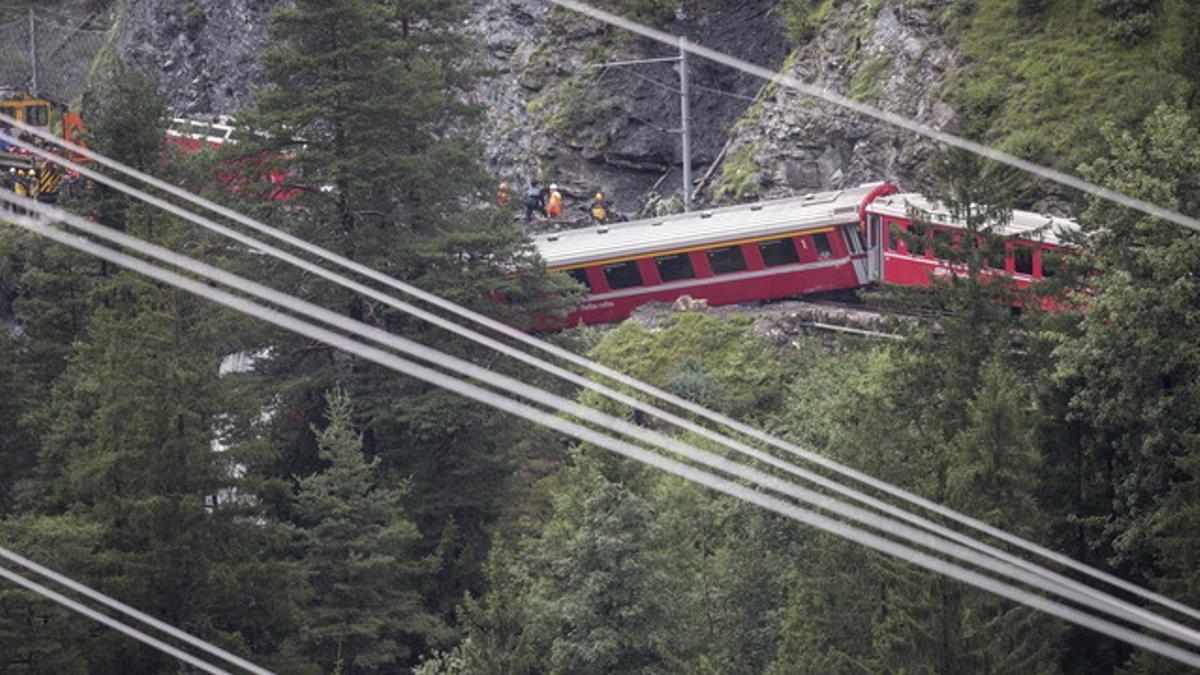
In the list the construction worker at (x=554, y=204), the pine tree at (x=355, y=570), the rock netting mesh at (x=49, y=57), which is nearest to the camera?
the pine tree at (x=355, y=570)

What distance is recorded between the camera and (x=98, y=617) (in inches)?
1054

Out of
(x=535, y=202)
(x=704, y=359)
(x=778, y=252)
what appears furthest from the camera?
(x=535, y=202)

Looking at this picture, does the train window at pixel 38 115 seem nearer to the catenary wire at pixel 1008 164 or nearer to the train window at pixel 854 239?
the catenary wire at pixel 1008 164

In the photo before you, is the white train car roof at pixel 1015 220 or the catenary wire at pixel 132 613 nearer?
the catenary wire at pixel 132 613

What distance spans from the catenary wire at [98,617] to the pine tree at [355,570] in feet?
8.74

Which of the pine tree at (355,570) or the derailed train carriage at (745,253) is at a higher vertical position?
the derailed train carriage at (745,253)

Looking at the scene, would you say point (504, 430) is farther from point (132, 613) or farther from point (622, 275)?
point (132, 613)

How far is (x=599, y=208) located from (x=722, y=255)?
313 inches

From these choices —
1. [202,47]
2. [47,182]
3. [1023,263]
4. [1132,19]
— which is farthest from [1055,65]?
[202,47]

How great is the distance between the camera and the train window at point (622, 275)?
38562mm

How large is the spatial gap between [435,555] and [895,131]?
550 inches

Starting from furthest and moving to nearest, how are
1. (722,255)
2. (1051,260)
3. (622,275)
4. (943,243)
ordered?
(622,275)
(722,255)
(943,243)
(1051,260)

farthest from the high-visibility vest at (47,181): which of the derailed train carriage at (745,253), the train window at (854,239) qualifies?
the train window at (854,239)

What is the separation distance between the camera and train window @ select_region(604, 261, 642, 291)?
38.6 meters
